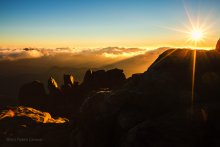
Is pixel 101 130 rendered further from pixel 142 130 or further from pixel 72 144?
pixel 142 130

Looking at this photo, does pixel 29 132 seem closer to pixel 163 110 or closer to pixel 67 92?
pixel 163 110

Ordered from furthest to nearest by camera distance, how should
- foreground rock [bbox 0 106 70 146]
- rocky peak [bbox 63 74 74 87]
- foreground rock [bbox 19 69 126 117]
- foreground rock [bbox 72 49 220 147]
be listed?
rocky peak [bbox 63 74 74 87] < foreground rock [bbox 19 69 126 117] < foreground rock [bbox 0 106 70 146] < foreground rock [bbox 72 49 220 147]

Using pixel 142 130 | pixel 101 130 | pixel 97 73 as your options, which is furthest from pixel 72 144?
pixel 97 73

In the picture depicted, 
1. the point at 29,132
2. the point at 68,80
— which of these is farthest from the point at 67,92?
the point at 29,132

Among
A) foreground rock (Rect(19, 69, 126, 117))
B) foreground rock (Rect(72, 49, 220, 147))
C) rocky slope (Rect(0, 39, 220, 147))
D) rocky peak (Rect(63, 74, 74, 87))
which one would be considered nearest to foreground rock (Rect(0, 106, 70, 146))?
rocky slope (Rect(0, 39, 220, 147))

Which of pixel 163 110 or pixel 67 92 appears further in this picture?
pixel 67 92

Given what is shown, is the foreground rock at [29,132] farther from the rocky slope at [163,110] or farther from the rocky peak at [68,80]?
the rocky peak at [68,80]

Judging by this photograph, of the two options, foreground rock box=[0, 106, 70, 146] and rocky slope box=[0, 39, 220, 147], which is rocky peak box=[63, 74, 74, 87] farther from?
rocky slope box=[0, 39, 220, 147]

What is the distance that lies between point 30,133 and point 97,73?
110696 mm

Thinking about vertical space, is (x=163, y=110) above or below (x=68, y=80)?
above

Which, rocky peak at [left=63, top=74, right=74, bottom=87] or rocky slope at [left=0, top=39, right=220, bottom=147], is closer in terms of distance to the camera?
rocky slope at [left=0, top=39, right=220, bottom=147]

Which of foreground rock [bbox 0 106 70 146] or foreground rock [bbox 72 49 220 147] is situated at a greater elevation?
foreground rock [bbox 72 49 220 147]

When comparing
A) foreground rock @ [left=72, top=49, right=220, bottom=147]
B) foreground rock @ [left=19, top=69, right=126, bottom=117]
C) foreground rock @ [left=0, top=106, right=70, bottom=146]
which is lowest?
foreground rock @ [left=19, top=69, right=126, bottom=117]

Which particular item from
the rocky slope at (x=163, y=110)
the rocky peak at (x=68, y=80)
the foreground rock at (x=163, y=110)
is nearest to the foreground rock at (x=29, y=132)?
the rocky slope at (x=163, y=110)
